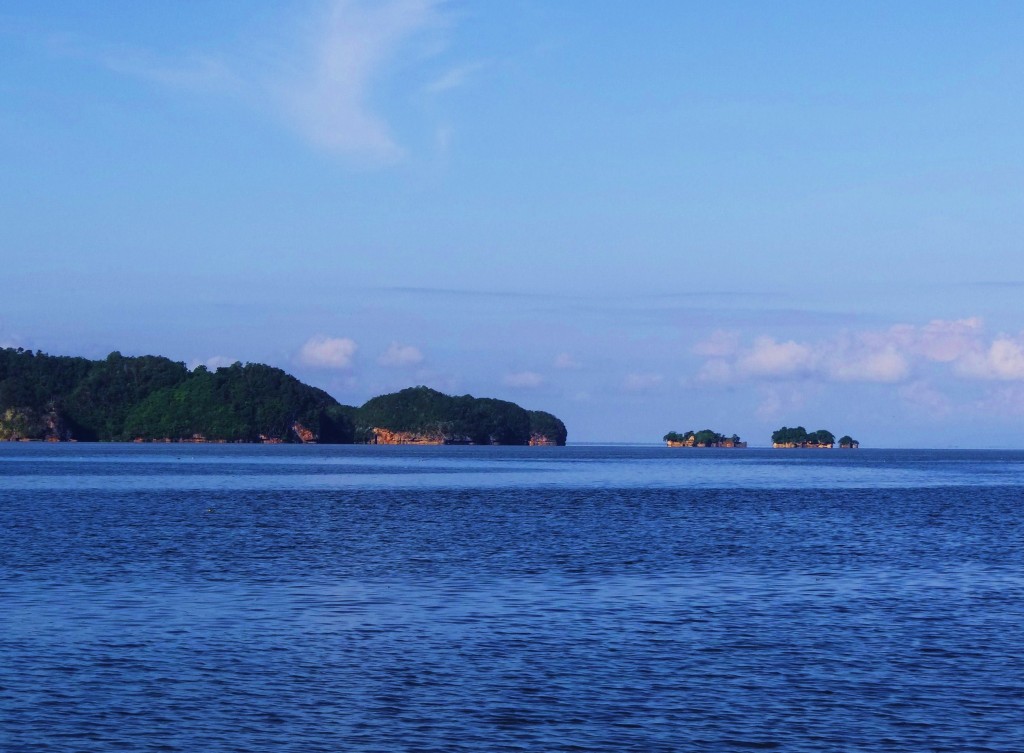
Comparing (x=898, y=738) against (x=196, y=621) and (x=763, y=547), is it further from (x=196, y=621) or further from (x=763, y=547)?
(x=763, y=547)

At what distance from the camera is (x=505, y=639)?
31656 millimetres

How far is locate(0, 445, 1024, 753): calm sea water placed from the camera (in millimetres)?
22781

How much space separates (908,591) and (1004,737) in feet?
66.5

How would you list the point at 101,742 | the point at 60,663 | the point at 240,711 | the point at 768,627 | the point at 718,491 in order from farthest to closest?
1. the point at 718,491
2. the point at 768,627
3. the point at 60,663
4. the point at 240,711
5. the point at 101,742

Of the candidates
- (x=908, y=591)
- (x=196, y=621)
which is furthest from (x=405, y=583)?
(x=908, y=591)

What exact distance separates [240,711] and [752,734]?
30.9ft

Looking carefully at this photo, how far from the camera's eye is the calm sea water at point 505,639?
22781mm

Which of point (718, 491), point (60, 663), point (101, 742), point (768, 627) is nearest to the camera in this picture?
point (101, 742)

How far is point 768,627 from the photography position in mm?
33906

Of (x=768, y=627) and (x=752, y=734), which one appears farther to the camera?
(x=768, y=627)

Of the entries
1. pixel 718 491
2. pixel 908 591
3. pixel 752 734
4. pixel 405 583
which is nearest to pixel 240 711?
pixel 752 734

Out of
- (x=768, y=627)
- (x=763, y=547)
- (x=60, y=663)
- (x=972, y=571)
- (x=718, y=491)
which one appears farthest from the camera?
(x=718, y=491)

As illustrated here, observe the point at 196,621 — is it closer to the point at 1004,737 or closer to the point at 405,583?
the point at 405,583

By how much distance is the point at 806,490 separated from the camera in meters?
134
